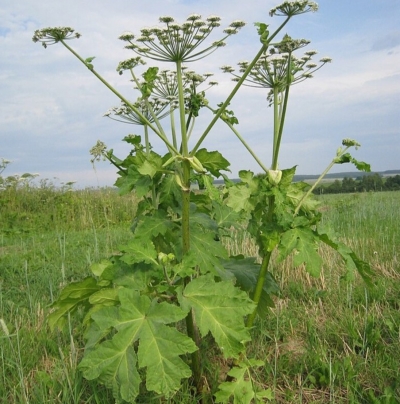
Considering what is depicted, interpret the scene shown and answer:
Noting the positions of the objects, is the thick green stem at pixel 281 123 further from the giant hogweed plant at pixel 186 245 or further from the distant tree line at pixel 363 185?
the distant tree line at pixel 363 185

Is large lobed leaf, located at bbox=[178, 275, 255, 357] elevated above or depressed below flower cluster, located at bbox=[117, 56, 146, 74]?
below

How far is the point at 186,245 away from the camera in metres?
2.47

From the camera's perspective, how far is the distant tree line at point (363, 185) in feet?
68.8

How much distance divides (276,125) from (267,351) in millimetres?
1616

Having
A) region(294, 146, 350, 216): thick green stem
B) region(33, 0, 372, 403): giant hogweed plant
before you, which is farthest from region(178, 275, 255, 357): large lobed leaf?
region(294, 146, 350, 216): thick green stem

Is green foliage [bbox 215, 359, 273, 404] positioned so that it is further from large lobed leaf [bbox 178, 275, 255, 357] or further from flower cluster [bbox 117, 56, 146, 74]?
flower cluster [bbox 117, 56, 146, 74]

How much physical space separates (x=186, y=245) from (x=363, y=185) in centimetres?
1995

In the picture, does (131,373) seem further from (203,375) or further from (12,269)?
(12,269)

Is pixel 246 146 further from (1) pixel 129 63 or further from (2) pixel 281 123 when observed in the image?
(1) pixel 129 63

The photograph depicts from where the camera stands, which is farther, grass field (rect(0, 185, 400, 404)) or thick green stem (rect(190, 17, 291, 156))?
grass field (rect(0, 185, 400, 404))

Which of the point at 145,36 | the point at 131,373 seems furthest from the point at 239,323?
the point at 145,36

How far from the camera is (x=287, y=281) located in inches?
186

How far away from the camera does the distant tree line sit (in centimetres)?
2097

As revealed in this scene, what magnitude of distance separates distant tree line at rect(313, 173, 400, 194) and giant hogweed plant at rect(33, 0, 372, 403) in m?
17.2
